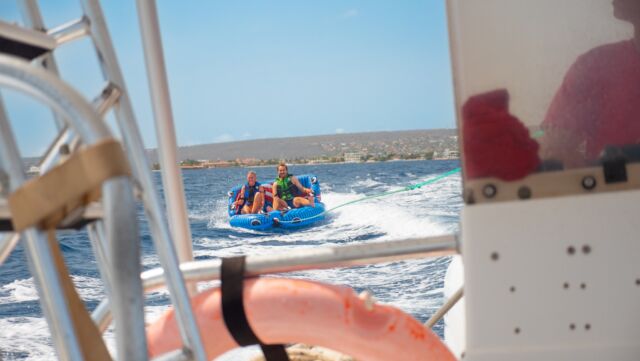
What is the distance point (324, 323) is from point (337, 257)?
0.37 feet

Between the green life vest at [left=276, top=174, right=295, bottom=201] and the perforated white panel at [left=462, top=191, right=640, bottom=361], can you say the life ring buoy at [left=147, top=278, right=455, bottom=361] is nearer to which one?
the perforated white panel at [left=462, top=191, right=640, bottom=361]

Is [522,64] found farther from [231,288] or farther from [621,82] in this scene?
[231,288]

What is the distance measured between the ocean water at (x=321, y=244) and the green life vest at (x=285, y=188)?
25.5 inches

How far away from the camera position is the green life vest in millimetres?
11492

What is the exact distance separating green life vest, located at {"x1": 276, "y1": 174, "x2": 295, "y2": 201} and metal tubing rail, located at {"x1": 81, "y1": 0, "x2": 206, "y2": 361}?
1056 cm

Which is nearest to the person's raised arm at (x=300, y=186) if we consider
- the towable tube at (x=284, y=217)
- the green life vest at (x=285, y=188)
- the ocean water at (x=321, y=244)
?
the green life vest at (x=285, y=188)

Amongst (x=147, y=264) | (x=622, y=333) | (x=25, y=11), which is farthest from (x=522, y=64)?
(x=147, y=264)

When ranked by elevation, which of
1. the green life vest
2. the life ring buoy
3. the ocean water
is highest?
the life ring buoy

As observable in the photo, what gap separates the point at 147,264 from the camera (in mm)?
9047

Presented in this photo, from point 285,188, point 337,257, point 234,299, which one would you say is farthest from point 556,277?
point 285,188

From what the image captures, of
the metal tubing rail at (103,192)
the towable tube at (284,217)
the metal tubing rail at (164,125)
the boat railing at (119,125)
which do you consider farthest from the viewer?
the towable tube at (284,217)

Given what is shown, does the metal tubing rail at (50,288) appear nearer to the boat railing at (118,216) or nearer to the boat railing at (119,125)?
the boat railing at (118,216)

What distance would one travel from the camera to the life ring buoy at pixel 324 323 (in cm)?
103

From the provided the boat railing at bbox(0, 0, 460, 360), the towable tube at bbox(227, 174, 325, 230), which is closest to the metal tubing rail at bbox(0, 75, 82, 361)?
the boat railing at bbox(0, 0, 460, 360)
